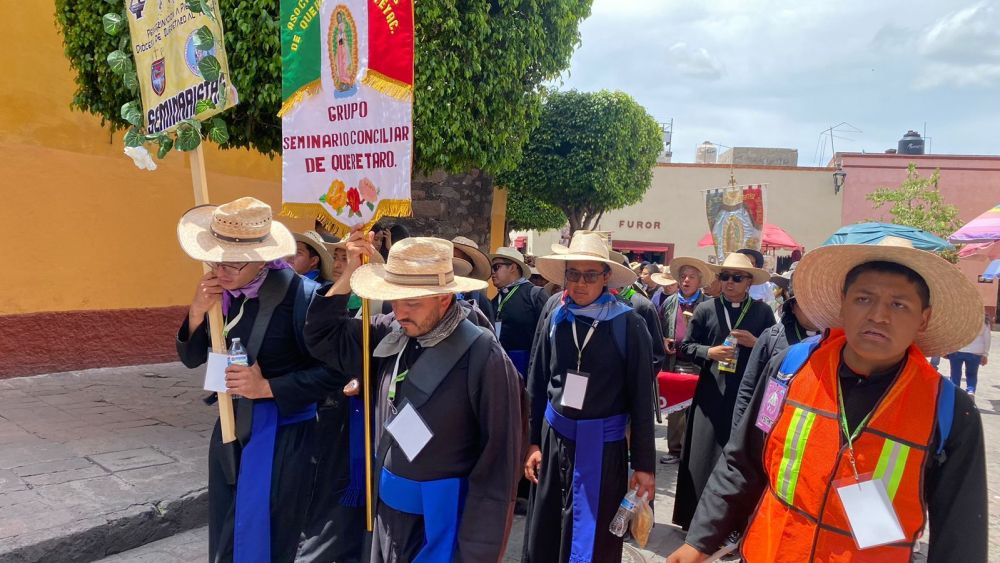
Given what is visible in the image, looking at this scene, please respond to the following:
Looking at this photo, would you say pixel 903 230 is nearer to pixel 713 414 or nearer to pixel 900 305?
pixel 900 305

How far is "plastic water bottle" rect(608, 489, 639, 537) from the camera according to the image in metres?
3.45

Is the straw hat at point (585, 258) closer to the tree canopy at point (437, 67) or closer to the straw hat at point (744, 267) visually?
the straw hat at point (744, 267)

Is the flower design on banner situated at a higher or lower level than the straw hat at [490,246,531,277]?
higher

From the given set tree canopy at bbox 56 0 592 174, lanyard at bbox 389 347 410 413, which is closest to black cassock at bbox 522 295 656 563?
lanyard at bbox 389 347 410 413

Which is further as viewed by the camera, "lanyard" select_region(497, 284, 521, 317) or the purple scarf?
"lanyard" select_region(497, 284, 521, 317)

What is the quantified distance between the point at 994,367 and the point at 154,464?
1807cm

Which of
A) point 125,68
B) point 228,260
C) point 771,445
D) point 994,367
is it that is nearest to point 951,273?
point 771,445

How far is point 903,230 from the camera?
2.04m

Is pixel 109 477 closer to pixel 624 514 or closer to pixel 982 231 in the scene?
pixel 624 514

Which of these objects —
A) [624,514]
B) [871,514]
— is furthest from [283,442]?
[871,514]

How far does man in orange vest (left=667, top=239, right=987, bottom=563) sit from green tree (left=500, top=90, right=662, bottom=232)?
11.7 meters

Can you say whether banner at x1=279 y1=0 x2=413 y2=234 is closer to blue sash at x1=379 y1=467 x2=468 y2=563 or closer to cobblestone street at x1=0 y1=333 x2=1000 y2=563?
blue sash at x1=379 y1=467 x2=468 y2=563

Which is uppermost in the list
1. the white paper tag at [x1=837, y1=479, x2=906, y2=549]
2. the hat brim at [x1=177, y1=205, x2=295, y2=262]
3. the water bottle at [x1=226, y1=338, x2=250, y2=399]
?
the hat brim at [x1=177, y1=205, x2=295, y2=262]

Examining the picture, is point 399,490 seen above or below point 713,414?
above
